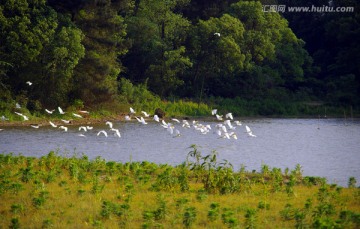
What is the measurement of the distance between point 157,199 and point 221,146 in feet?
54.8

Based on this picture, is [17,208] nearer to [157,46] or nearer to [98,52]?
[98,52]

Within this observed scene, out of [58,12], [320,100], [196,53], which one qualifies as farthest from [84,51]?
[320,100]

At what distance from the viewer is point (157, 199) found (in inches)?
603

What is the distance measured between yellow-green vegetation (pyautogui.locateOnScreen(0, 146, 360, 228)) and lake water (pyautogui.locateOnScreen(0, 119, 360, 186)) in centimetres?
371

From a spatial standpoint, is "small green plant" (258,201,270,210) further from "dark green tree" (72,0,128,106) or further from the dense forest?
"dark green tree" (72,0,128,106)

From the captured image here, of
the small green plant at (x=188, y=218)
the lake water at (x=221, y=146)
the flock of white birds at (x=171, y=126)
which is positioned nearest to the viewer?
the small green plant at (x=188, y=218)

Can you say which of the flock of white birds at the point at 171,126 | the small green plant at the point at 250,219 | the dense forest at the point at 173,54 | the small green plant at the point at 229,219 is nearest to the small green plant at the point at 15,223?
the small green plant at the point at 229,219

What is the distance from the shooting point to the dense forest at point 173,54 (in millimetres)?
40531

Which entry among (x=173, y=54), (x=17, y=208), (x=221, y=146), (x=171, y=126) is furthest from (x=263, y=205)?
(x=173, y=54)

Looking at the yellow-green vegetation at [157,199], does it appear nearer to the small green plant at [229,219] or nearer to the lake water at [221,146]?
the small green plant at [229,219]

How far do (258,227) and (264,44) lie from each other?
42.5 m

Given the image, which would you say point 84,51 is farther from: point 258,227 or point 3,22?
point 258,227

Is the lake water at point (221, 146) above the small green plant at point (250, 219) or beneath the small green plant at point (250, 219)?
beneath

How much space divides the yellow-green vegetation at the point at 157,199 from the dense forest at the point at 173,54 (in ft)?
67.4
